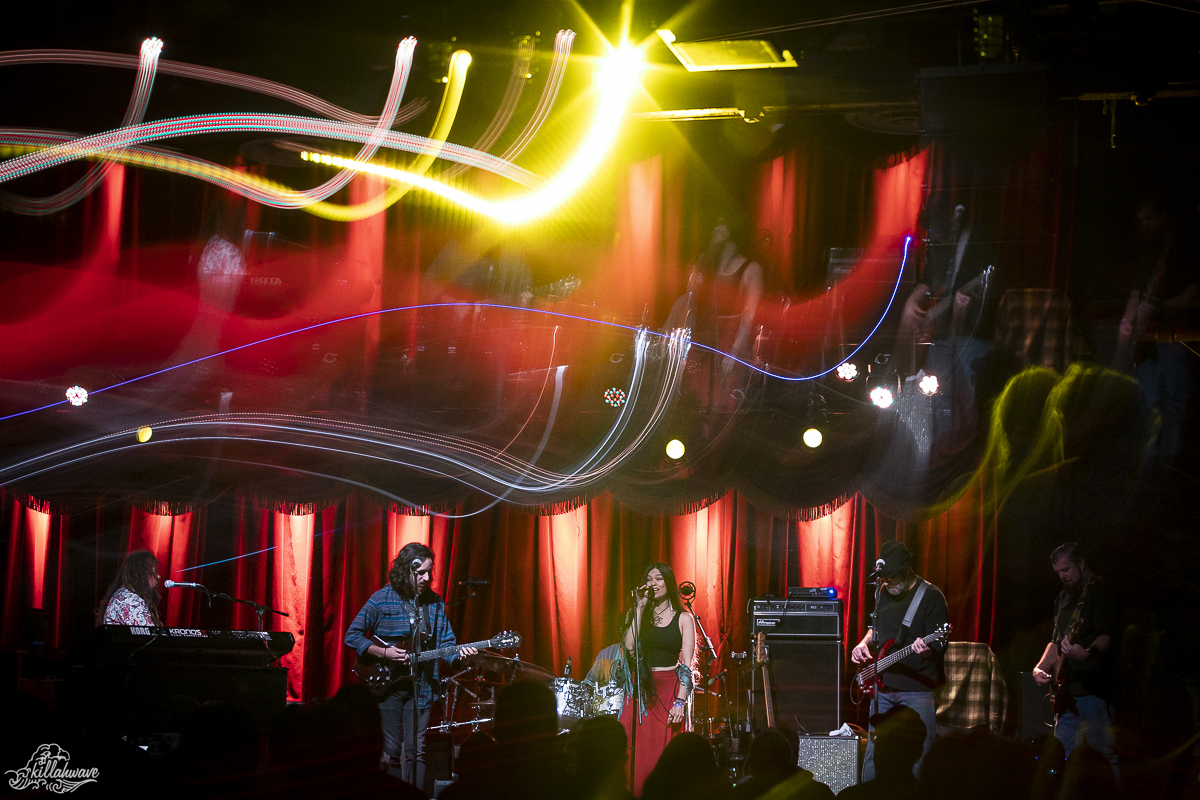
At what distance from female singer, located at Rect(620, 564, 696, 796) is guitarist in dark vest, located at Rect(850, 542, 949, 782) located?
129 centimetres

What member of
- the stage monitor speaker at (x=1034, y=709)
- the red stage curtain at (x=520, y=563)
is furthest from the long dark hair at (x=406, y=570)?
the stage monitor speaker at (x=1034, y=709)

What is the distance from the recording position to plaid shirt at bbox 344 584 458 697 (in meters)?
6.96

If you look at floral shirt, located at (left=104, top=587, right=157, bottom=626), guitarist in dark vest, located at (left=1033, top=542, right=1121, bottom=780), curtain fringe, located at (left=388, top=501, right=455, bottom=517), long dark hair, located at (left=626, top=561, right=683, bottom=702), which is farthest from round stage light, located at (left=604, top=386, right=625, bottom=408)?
floral shirt, located at (left=104, top=587, right=157, bottom=626)

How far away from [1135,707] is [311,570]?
7.57 meters

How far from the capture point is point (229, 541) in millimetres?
10719

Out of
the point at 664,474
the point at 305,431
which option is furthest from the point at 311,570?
the point at 664,474

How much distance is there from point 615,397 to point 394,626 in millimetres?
3161

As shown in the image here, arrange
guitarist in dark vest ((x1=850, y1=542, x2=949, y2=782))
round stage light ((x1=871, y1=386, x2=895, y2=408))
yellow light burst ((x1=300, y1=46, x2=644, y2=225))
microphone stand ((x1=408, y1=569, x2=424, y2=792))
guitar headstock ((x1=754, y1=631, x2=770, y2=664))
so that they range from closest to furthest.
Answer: microphone stand ((x1=408, y1=569, x2=424, y2=792)), guitarist in dark vest ((x1=850, y1=542, x2=949, y2=782)), guitar headstock ((x1=754, y1=631, x2=770, y2=664)), round stage light ((x1=871, y1=386, x2=895, y2=408)), yellow light burst ((x1=300, y1=46, x2=644, y2=225))

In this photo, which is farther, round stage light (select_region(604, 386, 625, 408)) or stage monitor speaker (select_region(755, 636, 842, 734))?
round stage light (select_region(604, 386, 625, 408))

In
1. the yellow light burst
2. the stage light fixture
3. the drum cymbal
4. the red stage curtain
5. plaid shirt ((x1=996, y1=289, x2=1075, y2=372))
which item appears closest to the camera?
the stage light fixture

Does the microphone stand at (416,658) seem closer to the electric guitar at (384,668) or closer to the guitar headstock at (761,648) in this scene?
the electric guitar at (384,668)

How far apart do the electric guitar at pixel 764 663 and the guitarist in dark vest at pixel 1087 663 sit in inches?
82.2

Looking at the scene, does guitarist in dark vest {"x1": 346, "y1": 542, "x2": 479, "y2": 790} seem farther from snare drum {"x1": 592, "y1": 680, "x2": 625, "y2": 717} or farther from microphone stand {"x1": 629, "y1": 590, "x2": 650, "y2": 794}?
snare drum {"x1": 592, "y1": 680, "x2": 625, "y2": 717}

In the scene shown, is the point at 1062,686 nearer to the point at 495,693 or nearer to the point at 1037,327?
the point at 1037,327
